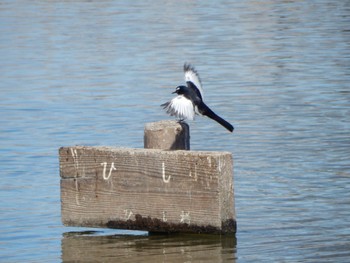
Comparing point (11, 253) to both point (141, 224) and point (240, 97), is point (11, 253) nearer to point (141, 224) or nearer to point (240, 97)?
point (141, 224)

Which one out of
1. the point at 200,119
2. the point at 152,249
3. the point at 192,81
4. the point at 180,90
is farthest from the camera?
the point at 200,119

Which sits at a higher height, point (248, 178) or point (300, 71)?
point (300, 71)

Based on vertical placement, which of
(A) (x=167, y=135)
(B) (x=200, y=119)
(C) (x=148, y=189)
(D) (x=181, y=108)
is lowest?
(C) (x=148, y=189)

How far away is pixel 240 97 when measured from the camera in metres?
16.6

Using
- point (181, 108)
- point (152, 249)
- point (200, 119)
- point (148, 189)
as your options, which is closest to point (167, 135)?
point (181, 108)

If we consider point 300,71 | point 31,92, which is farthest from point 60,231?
point 300,71

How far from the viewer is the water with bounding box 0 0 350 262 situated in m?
8.88

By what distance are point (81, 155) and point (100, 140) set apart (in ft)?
15.8

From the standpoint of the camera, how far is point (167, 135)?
28.5ft

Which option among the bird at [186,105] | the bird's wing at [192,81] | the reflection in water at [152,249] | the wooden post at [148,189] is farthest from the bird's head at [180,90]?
the reflection in water at [152,249]

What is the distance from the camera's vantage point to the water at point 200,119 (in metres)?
8.88

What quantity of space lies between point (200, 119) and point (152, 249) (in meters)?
6.60

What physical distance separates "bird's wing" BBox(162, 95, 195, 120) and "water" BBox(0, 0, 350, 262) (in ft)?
3.20

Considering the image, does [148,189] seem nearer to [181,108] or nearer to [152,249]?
[152,249]
